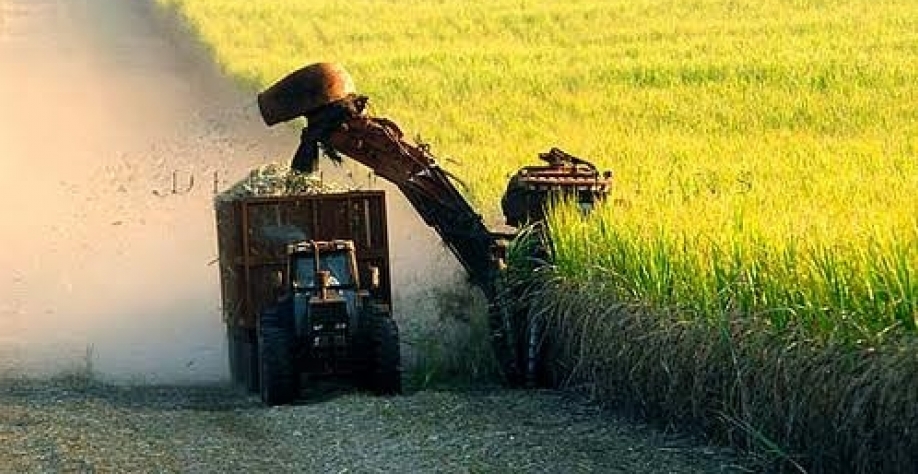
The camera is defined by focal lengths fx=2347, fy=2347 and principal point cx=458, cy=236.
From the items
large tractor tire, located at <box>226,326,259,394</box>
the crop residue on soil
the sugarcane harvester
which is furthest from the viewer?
the crop residue on soil

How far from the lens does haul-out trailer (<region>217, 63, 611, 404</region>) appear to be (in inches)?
623

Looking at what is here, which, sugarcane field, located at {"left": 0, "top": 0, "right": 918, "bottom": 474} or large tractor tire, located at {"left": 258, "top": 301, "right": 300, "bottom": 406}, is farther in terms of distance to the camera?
large tractor tire, located at {"left": 258, "top": 301, "right": 300, "bottom": 406}

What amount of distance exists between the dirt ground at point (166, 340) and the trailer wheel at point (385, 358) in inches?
10.1

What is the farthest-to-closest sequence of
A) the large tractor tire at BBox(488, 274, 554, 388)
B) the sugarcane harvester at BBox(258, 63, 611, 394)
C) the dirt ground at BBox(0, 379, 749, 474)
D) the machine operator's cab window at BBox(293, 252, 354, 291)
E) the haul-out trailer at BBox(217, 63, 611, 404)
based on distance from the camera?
the sugarcane harvester at BBox(258, 63, 611, 394), the machine operator's cab window at BBox(293, 252, 354, 291), the haul-out trailer at BBox(217, 63, 611, 404), the large tractor tire at BBox(488, 274, 554, 388), the dirt ground at BBox(0, 379, 749, 474)

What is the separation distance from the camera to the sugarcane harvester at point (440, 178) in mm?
16109

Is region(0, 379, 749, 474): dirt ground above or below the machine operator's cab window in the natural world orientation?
below

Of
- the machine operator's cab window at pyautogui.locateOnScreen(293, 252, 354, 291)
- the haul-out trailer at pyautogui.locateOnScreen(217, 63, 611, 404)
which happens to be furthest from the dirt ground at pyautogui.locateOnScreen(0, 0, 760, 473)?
the machine operator's cab window at pyautogui.locateOnScreen(293, 252, 354, 291)

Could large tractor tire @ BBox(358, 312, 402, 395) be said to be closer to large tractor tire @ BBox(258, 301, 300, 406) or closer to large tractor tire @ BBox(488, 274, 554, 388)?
large tractor tire @ BBox(258, 301, 300, 406)

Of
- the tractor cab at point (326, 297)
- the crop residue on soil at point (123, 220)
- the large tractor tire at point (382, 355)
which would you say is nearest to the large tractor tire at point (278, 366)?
the tractor cab at point (326, 297)

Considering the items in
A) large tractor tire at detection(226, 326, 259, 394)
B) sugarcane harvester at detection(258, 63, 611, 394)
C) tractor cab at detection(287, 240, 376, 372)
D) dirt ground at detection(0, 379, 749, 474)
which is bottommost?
dirt ground at detection(0, 379, 749, 474)

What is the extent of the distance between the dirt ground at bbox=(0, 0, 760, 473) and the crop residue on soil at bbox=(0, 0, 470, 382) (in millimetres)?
39

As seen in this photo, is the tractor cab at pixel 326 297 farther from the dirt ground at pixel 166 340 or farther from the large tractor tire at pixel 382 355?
the dirt ground at pixel 166 340

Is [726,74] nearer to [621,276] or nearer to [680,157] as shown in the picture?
[680,157]

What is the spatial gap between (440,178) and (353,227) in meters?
0.71
